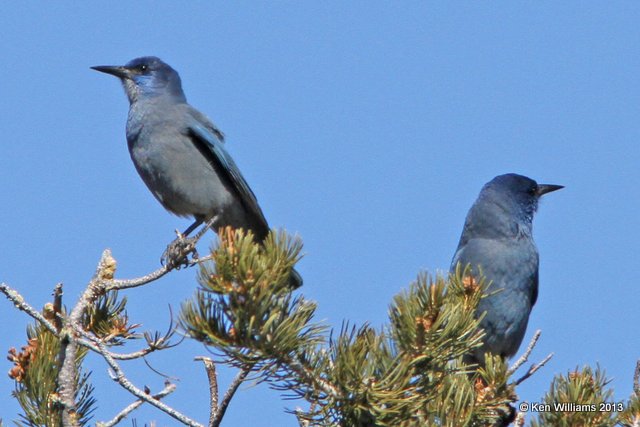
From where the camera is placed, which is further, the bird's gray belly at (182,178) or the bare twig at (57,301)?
the bird's gray belly at (182,178)

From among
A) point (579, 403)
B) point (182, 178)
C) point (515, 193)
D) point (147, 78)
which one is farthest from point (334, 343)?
point (147, 78)

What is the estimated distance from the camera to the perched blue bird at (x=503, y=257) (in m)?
6.11

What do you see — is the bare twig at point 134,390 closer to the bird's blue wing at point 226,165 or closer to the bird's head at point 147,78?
the bird's blue wing at point 226,165

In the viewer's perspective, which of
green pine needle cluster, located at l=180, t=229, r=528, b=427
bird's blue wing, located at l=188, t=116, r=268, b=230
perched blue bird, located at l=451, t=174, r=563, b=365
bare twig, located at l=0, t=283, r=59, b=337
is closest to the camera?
green pine needle cluster, located at l=180, t=229, r=528, b=427

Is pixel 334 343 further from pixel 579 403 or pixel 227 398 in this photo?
pixel 579 403

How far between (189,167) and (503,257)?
2.42 m

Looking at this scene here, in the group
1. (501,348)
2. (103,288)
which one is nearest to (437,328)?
(103,288)

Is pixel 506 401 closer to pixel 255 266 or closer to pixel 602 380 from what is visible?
pixel 602 380

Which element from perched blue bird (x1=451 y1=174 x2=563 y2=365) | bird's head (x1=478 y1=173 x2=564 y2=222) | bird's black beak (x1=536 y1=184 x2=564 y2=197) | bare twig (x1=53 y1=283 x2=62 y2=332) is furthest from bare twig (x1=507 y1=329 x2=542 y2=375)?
bird's black beak (x1=536 y1=184 x2=564 y2=197)

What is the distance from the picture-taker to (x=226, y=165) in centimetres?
687

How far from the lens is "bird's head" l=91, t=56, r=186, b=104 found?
24.7 ft

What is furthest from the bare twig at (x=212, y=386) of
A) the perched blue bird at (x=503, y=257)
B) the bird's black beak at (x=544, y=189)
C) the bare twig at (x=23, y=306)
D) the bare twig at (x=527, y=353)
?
the bird's black beak at (x=544, y=189)

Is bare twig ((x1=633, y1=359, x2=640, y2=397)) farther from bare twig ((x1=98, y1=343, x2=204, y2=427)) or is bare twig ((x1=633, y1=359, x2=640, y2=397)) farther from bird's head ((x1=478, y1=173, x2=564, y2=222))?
bird's head ((x1=478, y1=173, x2=564, y2=222))

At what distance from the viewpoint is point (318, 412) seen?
2.95 meters
